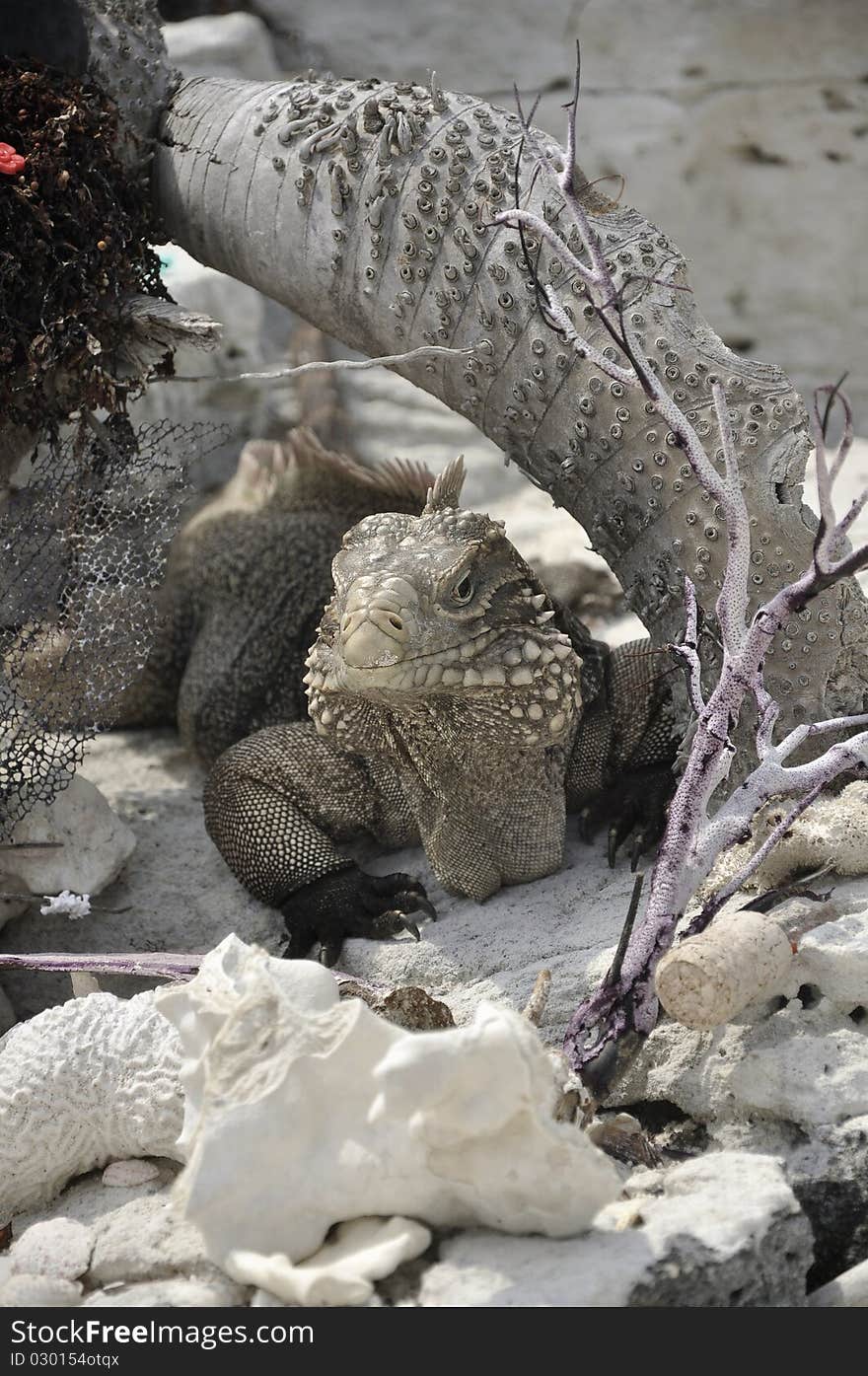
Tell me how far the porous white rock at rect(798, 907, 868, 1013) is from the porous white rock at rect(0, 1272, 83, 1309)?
5.10 ft

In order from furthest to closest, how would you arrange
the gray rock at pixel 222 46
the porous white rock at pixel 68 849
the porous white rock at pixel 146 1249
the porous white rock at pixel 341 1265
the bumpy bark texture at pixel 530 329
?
the gray rock at pixel 222 46 < the porous white rock at pixel 68 849 < the bumpy bark texture at pixel 530 329 < the porous white rock at pixel 146 1249 < the porous white rock at pixel 341 1265

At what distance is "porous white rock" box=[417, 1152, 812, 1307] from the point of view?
7.25 ft

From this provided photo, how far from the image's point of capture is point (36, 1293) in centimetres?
246

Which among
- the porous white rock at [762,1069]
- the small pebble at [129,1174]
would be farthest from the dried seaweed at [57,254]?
the porous white rock at [762,1069]

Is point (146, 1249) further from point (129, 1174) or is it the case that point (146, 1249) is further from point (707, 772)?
point (707, 772)

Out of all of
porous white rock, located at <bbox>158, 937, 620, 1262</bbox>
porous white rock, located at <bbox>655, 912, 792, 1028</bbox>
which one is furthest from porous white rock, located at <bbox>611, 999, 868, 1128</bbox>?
porous white rock, located at <bbox>158, 937, 620, 1262</bbox>

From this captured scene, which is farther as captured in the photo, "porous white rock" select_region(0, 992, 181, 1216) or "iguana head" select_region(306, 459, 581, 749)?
"iguana head" select_region(306, 459, 581, 749)

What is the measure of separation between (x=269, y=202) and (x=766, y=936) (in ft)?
Result: 8.90

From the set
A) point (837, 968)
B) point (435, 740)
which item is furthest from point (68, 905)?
point (837, 968)

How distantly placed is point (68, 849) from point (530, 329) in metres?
2.05

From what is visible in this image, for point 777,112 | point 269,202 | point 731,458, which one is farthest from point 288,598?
point 777,112

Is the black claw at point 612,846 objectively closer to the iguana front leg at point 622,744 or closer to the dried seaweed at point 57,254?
the iguana front leg at point 622,744

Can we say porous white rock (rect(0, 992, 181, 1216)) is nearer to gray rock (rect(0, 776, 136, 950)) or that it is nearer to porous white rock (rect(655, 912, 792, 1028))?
porous white rock (rect(655, 912, 792, 1028))

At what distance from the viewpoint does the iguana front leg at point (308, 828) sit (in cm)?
397
